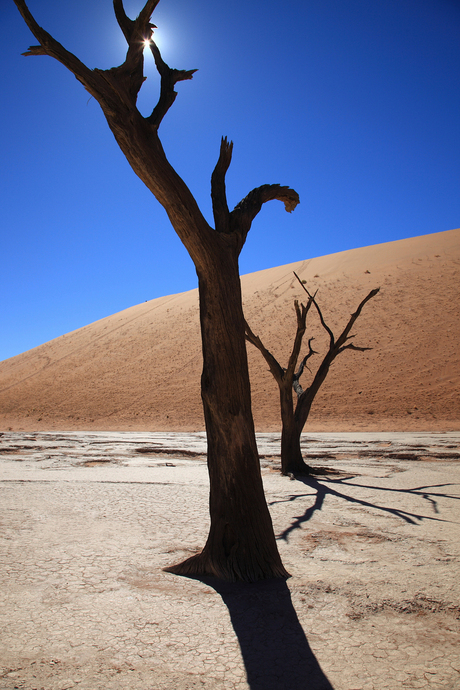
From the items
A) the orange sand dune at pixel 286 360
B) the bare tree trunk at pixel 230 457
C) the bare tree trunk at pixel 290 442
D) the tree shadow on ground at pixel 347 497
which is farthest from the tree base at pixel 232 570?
the orange sand dune at pixel 286 360

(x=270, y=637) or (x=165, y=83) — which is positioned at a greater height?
(x=165, y=83)

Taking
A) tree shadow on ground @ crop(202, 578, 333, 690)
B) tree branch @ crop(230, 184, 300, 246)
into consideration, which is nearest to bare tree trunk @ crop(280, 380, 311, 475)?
tree branch @ crop(230, 184, 300, 246)

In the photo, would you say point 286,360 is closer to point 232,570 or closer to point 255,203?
point 255,203

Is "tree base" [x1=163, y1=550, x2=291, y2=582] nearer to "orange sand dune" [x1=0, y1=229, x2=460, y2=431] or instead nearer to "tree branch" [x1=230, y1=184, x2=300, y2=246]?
"tree branch" [x1=230, y1=184, x2=300, y2=246]

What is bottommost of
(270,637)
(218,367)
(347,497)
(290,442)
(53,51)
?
(347,497)

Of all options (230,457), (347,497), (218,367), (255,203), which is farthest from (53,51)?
(347,497)

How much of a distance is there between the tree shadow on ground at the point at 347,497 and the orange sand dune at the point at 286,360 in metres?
12.8

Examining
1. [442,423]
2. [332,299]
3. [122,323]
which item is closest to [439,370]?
[442,423]

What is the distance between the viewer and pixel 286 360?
27.0m

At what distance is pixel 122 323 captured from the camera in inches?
1737

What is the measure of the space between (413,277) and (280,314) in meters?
10.8

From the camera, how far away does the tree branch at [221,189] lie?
370cm

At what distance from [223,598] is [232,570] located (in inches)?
14.1

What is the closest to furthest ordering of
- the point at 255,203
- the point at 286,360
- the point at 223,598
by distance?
the point at 223,598
the point at 255,203
the point at 286,360
